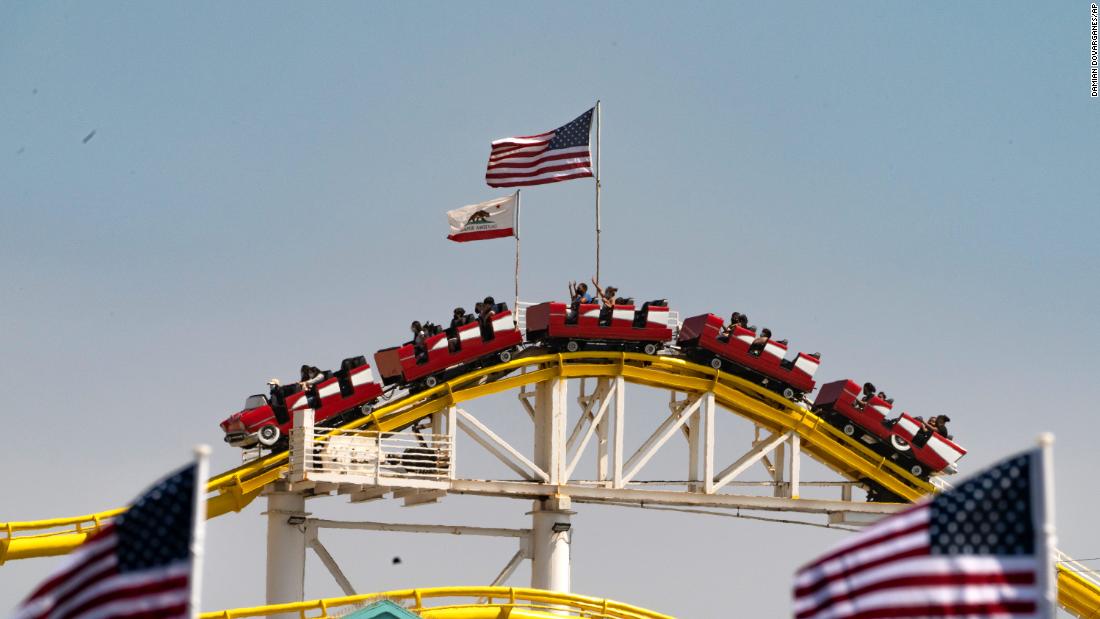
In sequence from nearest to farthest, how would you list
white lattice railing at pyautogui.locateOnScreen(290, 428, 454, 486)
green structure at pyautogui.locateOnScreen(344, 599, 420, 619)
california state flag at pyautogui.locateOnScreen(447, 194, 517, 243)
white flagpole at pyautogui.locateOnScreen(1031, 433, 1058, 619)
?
white flagpole at pyautogui.locateOnScreen(1031, 433, 1058, 619)
green structure at pyautogui.locateOnScreen(344, 599, 420, 619)
white lattice railing at pyautogui.locateOnScreen(290, 428, 454, 486)
california state flag at pyautogui.locateOnScreen(447, 194, 517, 243)

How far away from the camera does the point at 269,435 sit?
2152 inches

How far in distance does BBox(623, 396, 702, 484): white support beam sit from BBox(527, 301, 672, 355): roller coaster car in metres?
2.29

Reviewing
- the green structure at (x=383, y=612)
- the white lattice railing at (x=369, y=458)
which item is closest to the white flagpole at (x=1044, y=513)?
the green structure at (x=383, y=612)

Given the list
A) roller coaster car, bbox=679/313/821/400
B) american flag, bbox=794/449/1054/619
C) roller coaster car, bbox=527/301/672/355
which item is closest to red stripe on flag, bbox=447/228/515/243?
roller coaster car, bbox=527/301/672/355

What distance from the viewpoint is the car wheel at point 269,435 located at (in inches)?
2144

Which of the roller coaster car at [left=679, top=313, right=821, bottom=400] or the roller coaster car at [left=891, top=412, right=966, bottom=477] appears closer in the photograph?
the roller coaster car at [left=679, top=313, right=821, bottom=400]

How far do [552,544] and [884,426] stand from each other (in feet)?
36.9

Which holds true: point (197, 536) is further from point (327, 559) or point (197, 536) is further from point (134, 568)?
point (327, 559)

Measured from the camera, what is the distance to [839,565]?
21.0 metres

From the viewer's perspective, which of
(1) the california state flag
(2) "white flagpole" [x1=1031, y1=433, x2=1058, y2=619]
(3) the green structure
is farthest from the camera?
(1) the california state flag

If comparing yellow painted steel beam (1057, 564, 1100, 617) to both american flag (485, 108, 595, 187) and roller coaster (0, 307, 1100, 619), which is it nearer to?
roller coaster (0, 307, 1100, 619)

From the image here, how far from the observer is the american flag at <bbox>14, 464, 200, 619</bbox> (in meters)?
20.7

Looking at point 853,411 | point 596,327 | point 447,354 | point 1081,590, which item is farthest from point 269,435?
point 1081,590

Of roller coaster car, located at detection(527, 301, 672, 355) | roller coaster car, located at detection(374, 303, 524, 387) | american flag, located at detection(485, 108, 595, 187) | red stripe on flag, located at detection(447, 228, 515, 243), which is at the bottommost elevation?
roller coaster car, located at detection(374, 303, 524, 387)
